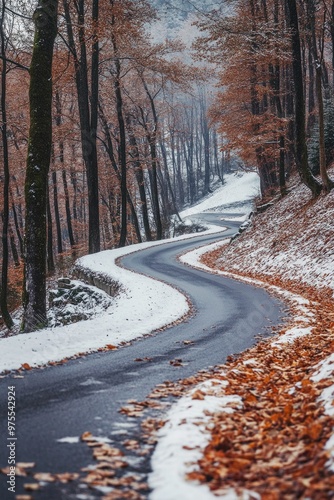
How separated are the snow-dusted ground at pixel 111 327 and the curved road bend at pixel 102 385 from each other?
438mm

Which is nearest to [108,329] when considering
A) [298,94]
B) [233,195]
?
[298,94]

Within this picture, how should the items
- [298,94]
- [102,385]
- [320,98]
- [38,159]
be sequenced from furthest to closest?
[298,94]
[320,98]
[38,159]
[102,385]

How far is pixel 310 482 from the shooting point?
2.89m

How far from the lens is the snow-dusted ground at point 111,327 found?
705 centimetres

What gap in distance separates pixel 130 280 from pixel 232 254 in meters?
8.26

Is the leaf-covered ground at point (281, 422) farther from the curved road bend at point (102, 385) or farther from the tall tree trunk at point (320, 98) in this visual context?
the tall tree trunk at point (320, 98)

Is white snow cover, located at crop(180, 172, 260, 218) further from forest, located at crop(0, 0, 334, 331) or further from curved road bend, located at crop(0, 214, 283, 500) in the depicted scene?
curved road bend, located at crop(0, 214, 283, 500)

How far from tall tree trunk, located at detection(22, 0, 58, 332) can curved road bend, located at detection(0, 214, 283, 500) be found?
2.99 metres

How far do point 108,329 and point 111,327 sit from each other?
163mm

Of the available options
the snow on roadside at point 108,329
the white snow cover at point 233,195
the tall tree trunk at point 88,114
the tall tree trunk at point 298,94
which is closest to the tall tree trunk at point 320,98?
the tall tree trunk at point 298,94

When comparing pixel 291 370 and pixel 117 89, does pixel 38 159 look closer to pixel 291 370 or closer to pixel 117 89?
pixel 291 370

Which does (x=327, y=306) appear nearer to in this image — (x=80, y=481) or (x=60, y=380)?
(x=60, y=380)

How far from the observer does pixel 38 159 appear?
9.60 metres

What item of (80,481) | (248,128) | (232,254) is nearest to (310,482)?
(80,481)
